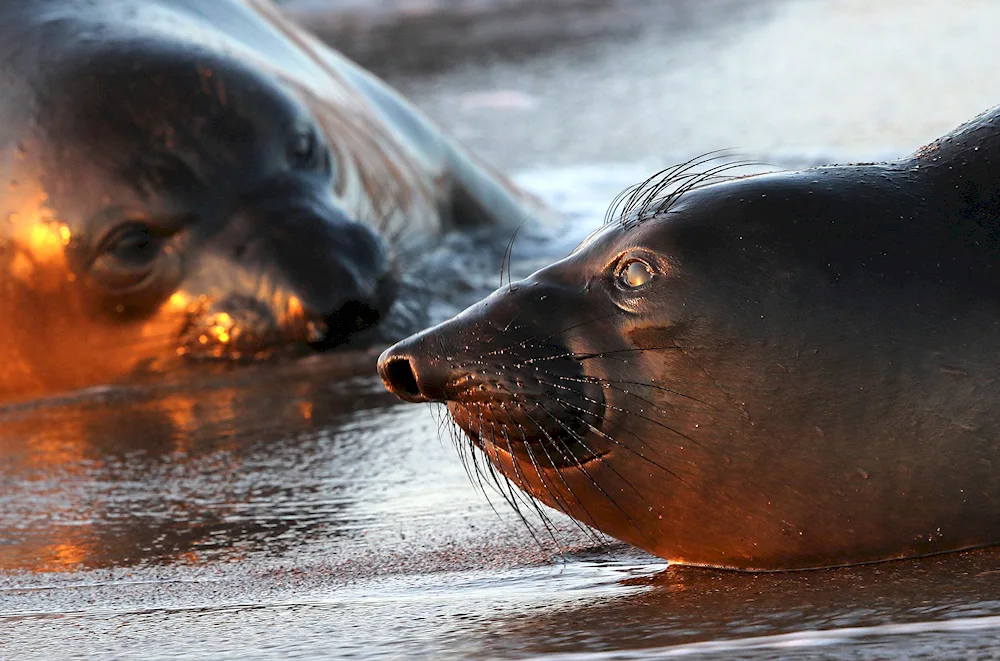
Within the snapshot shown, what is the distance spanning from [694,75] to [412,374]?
978 cm

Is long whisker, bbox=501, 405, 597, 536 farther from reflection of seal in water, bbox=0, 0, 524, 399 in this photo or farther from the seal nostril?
reflection of seal in water, bbox=0, 0, 524, 399

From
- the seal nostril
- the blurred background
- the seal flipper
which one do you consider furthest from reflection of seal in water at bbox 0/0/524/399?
the blurred background

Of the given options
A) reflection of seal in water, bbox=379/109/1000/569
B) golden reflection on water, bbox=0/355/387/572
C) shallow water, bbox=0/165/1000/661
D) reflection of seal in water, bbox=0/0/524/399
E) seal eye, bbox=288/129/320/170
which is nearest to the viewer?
shallow water, bbox=0/165/1000/661

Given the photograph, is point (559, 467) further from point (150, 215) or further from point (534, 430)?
point (150, 215)

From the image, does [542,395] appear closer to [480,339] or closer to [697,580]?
[480,339]

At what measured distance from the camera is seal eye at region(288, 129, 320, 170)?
228 inches

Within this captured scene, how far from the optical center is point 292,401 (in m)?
4.90

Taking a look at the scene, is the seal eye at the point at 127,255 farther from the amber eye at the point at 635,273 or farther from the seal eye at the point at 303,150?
the amber eye at the point at 635,273

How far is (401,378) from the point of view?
2801mm

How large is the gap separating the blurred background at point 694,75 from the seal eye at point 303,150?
11.3 ft

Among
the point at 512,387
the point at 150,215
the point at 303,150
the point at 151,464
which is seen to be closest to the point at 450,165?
the point at 303,150

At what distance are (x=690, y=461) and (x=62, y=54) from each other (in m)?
3.60

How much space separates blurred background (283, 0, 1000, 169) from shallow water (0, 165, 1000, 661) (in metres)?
4.89

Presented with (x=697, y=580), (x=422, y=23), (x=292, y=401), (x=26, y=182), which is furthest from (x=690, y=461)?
(x=422, y=23)
